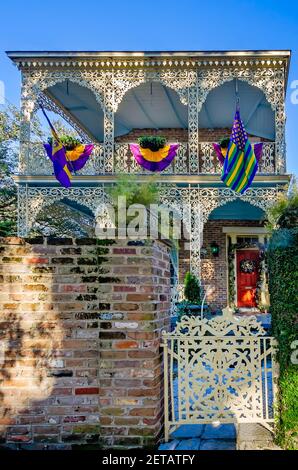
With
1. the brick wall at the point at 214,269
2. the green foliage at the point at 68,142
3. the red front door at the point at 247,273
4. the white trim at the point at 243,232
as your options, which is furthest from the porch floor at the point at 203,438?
the red front door at the point at 247,273

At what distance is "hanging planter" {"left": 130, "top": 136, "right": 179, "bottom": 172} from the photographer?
1258 cm

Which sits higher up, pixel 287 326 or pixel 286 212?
pixel 286 212

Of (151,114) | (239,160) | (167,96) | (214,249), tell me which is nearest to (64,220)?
(151,114)

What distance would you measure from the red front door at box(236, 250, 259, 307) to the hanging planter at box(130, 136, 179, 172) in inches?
186

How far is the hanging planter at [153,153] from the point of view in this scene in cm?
1258

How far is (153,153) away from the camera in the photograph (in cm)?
1262

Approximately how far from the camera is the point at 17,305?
10.7 ft

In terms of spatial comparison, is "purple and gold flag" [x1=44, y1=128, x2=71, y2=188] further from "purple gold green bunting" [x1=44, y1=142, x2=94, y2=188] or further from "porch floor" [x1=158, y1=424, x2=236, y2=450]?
"porch floor" [x1=158, y1=424, x2=236, y2=450]

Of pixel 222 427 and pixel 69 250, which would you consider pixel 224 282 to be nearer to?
pixel 222 427

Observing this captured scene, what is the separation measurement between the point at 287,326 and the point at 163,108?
1251cm

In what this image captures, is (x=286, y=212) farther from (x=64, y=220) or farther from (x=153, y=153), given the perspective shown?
(x=64, y=220)

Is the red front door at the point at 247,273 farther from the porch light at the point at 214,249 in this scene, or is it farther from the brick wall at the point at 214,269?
the porch light at the point at 214,249

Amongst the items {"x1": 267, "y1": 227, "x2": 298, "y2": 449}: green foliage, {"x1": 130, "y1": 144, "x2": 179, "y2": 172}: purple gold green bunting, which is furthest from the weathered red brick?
{"x1": 130, "y1": 144, "x2": 179, "y2": 172}: purple gold green bunting
